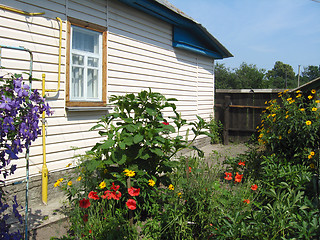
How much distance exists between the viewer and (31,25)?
4027 mm

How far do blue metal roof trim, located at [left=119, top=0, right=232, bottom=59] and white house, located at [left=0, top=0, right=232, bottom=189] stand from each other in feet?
0.11

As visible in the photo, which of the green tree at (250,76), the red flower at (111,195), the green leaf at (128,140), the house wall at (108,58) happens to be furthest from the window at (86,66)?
the green tree at (250,76)

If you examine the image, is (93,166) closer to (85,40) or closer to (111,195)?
(111,195)

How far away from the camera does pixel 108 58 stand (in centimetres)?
530

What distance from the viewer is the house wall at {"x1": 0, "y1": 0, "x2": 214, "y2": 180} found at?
3926 millimetres

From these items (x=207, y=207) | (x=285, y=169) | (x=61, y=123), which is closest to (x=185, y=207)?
(x=207, y=207)

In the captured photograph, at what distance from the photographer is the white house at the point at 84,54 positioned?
3.97 m

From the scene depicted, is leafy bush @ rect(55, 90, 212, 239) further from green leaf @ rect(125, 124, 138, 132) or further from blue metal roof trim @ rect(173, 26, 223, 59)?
blue metal roof trim @ rect(173, 26, 223, 59)

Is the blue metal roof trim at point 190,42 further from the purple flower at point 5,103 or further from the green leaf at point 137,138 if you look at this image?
the purple flower at point 5,103

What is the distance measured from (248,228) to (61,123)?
3.28 metres

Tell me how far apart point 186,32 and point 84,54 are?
414 centimetres

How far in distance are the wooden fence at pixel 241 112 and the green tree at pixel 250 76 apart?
31627 mm

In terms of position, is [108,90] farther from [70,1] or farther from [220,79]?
[220,79]

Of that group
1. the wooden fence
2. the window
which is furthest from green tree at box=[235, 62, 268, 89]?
the window
